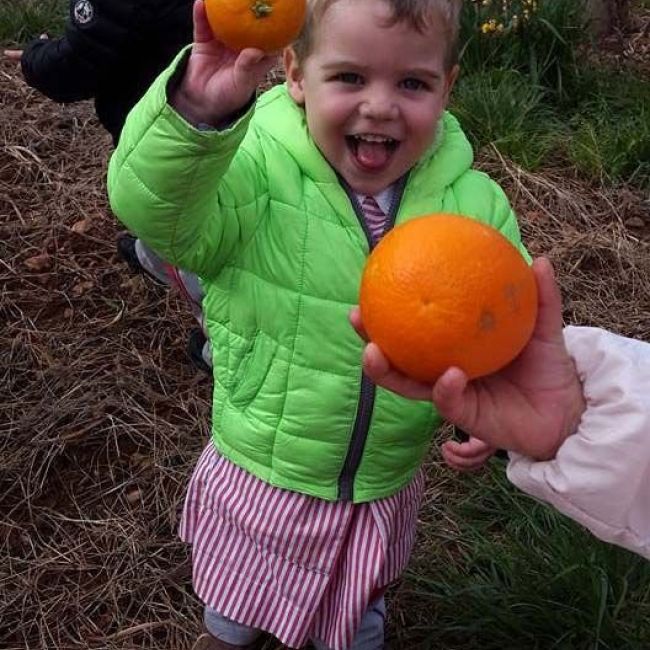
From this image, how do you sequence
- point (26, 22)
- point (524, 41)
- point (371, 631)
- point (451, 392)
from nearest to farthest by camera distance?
1. point (451, 392)
2. point (371, 631)
3. point (524, 41)
4. point (26, 22)

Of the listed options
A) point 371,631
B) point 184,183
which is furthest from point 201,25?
point 371,631

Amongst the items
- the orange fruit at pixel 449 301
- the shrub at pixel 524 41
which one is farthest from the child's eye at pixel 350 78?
the shrub at pixel 524 41

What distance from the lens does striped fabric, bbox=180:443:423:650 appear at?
5.94 feet

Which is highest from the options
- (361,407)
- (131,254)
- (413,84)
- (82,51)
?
(413,84)

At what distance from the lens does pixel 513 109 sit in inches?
158

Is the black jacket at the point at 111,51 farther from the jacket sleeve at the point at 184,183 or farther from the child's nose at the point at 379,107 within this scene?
the child's nose at the point at 379,107

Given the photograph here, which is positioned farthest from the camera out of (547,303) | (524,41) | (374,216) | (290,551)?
(524,41)

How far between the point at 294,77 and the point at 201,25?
1.18 feet

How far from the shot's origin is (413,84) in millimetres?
1627

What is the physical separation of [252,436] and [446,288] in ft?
2.35

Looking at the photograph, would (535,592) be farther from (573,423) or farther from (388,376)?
(388,376)

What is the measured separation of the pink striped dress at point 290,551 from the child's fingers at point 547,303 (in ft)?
1.62

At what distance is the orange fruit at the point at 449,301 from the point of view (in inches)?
45.6

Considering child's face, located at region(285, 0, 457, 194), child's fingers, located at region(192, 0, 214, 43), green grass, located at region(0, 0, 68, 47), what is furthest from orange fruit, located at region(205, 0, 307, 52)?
green grass, located at region(0, 0, 68, 47)
